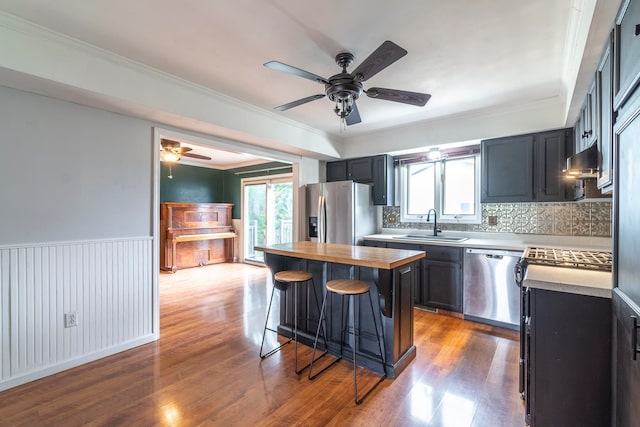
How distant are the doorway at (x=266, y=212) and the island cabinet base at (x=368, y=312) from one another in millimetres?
3249

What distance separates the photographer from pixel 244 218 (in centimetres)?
700

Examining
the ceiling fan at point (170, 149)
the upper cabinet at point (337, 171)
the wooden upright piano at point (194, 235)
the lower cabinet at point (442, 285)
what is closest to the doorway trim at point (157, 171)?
the ceiling fan at point (170, 149)

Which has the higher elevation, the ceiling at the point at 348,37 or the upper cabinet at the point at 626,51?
the ceiling at the point at 348,37

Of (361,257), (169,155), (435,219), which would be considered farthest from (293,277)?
(169,155)

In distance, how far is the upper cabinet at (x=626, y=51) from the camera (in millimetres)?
1078

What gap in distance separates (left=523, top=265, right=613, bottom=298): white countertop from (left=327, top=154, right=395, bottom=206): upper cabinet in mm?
2723

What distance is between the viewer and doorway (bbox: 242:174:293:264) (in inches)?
251

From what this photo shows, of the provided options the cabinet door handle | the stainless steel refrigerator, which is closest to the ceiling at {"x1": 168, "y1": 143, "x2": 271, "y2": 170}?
the stainless steel refrigerator

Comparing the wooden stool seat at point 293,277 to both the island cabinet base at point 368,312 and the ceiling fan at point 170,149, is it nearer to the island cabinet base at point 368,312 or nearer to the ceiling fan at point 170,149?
the island cabinet base at point 368,312

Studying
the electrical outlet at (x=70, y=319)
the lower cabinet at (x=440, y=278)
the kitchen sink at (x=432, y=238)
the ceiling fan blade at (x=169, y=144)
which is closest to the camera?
the electrical outlet at (x=70, y=319)

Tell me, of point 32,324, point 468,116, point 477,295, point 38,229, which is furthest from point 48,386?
point 468,116

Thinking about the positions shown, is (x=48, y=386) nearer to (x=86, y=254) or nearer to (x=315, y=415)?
(x=86, y=254)

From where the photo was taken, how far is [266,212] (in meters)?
6.55

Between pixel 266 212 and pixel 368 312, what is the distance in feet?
14.8
